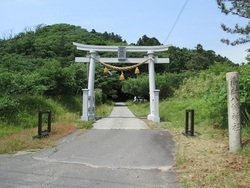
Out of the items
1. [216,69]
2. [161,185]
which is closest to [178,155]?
[161,185]

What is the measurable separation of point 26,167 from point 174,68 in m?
52.7

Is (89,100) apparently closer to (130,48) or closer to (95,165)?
(130,48)

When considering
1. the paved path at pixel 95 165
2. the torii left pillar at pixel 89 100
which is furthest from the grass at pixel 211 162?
the torii left pillar at pixel 89 100

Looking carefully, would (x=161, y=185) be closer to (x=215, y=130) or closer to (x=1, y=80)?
(x=215, y=130)

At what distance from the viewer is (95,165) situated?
262 inches

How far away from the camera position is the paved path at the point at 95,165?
5.38m

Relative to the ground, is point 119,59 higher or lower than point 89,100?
higher

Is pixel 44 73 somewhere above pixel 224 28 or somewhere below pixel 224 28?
below

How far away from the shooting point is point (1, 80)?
1333 centimetres

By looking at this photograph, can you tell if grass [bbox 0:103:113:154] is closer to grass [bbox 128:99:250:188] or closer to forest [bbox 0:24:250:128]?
forest [bbox 0:24:250:128]

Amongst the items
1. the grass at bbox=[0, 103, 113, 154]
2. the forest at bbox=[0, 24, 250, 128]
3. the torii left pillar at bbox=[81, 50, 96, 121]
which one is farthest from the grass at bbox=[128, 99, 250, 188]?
the torii left pillar at bbox=[81, 50, 96, 121]

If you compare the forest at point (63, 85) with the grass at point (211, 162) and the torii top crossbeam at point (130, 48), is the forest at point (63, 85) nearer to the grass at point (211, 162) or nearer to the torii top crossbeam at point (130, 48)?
the grass at point (211, 162)

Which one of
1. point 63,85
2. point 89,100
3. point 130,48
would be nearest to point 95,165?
point 89,100

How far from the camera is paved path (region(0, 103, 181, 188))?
538cm
